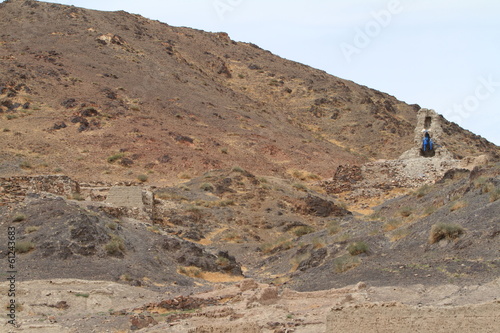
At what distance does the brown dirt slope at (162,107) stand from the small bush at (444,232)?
78.1ft

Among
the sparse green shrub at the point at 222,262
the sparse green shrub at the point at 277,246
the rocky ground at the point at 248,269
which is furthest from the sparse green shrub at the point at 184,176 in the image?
the sparse green shrub at the point at 222,262

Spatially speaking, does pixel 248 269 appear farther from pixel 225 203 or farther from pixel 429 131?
pixel 429 131

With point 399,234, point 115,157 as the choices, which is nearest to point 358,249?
point 399,234

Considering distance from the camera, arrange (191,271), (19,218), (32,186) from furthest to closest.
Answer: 1. (32,186)
2. (19,218)
3. (191,271)

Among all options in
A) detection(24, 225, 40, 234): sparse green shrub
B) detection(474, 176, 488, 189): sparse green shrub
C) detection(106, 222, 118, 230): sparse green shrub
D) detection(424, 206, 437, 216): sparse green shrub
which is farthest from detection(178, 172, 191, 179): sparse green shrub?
detection(474, 176, 488, 189): sparse green shrub

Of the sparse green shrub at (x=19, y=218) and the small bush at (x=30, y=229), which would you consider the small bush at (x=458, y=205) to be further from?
the sparse green shrub at (x=19, y=218)

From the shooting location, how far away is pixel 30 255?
15984mm

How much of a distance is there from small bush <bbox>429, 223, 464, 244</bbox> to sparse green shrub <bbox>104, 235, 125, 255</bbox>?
7.91 metres

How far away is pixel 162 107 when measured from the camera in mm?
48344

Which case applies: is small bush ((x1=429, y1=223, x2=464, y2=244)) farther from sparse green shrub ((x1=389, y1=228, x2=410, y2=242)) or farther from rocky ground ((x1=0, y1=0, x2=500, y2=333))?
sparse green shrub ((x1=389, y1=228, x2=410, y2=242))

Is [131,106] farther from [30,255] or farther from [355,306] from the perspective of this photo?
[355,306]

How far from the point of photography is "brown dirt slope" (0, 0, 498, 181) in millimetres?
38875

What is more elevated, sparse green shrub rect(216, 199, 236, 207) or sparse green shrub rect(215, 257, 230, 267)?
sparse green shrub rect(216, 199, 236, 207)

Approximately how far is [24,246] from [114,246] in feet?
7.08
